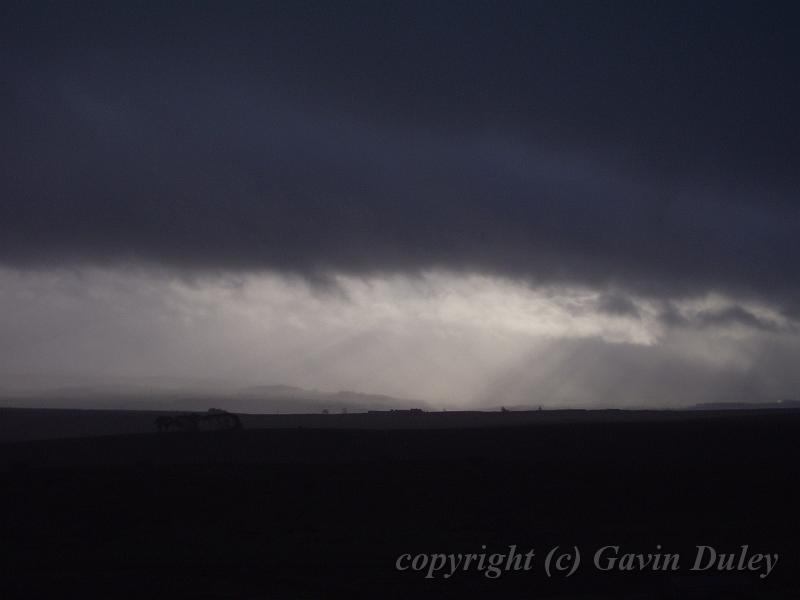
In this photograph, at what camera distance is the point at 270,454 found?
168ft

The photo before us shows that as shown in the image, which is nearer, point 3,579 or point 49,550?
point 3,579

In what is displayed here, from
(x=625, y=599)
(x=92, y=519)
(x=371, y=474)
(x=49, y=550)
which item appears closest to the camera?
(x=625, y=599)

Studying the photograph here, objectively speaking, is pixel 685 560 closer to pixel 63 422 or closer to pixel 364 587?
pixel 364 587

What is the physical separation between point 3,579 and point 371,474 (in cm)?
1689

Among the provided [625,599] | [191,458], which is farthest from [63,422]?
[625,599]

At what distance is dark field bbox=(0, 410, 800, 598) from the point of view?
2194 centimetres

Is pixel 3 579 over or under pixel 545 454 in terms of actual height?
under

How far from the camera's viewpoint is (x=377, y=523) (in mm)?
30922

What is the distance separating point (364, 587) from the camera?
2181cm

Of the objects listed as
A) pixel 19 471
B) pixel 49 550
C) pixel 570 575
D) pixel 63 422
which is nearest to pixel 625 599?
pixel 570 575

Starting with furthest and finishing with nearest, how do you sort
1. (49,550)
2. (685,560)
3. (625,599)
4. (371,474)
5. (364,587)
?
(371,474)
(49,550)
(685,560)
(364,587)
(625,599)

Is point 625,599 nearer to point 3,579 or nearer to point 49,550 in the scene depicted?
point 3,579

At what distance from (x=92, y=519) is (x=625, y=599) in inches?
792

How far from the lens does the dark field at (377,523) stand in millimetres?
21938
